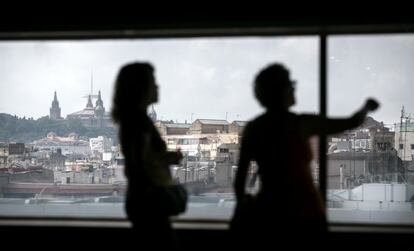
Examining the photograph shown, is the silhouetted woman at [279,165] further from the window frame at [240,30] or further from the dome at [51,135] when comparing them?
the dome at [51,135]

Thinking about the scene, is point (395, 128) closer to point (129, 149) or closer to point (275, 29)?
point (275, 29)

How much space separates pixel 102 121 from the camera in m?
2.83

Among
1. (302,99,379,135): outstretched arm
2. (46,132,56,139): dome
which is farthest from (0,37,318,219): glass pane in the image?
(302,99,379,135): outstretched arm

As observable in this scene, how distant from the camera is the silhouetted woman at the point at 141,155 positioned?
1798mm

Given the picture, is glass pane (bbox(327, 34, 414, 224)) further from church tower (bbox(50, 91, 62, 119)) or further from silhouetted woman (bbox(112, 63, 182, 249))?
church tower (bbox(50, 91, 62, 119))

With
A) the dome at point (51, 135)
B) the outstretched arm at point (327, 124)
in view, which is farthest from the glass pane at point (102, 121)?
the outstretched arm at point (327, 124)

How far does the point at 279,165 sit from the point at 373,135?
3.75 feet

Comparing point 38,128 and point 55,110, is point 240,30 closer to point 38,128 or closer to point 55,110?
point 55,110

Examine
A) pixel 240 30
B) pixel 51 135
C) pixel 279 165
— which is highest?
pixel 240 30

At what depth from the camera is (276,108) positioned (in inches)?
72.6

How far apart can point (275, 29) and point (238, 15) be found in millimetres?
216

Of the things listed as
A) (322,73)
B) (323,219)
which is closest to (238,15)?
(322,73)

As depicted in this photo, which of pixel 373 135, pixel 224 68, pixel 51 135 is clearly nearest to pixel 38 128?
pixel 51 135

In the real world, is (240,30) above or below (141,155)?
above
